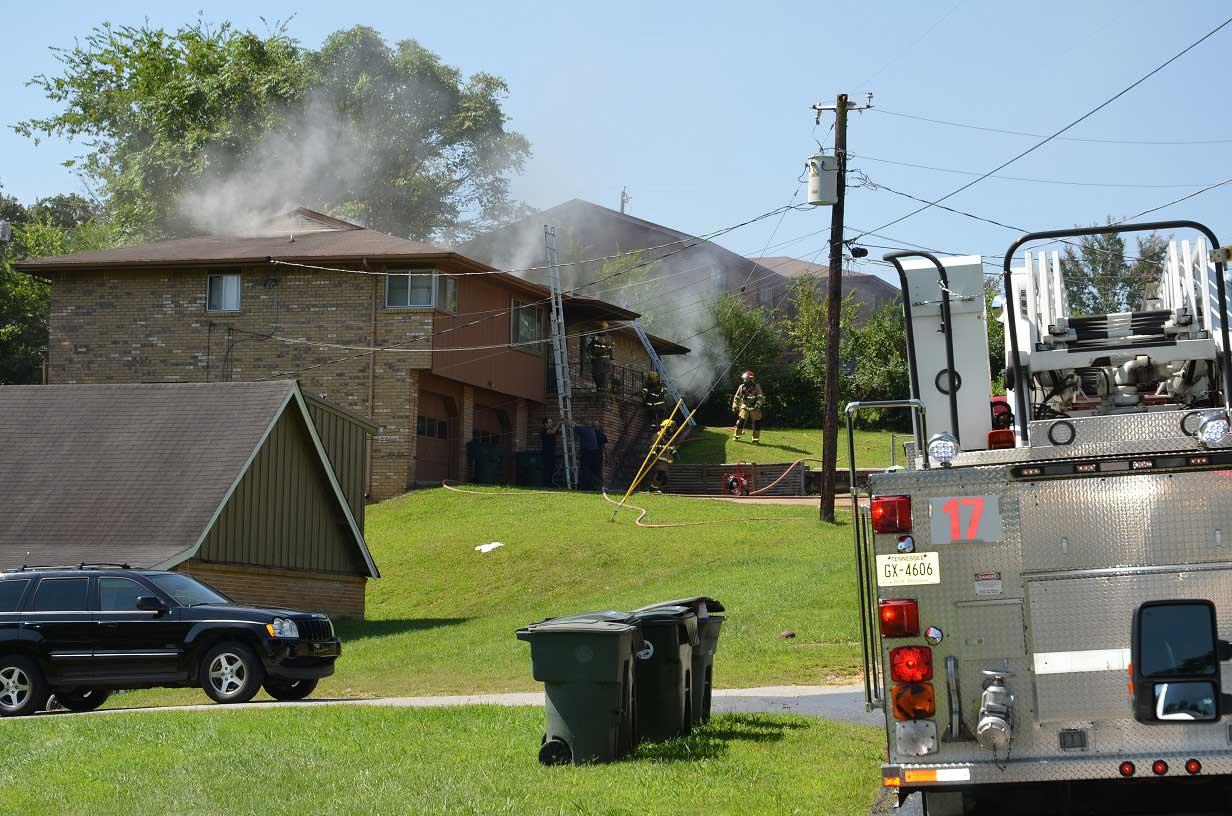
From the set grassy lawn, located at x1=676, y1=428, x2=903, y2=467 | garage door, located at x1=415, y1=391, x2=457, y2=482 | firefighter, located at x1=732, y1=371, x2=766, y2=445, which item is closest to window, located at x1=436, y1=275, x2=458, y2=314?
garage door, located at x1=415, y1=391, x2=457, y2=482

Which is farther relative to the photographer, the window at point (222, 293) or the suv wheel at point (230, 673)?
the window at point (222, 293)

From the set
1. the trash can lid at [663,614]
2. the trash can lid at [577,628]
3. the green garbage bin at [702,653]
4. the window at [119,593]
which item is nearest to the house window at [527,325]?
the window at [119,593]

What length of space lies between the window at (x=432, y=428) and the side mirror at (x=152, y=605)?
2360 centimetres

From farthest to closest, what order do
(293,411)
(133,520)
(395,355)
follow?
1. (395,355)
2. (293,411)
3. (133,520)

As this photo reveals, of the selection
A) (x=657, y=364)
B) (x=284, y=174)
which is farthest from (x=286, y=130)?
(x=657, y=364)

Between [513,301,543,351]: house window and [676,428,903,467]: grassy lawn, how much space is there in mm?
5905

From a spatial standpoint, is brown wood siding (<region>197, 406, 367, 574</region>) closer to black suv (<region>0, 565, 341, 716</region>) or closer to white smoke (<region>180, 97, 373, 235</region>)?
black suv (<region>0, 565, 341, 716</region>)

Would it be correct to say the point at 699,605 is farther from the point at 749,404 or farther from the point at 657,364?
the point at 657,364

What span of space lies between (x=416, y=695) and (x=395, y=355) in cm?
2297

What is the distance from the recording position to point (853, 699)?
14695 mm

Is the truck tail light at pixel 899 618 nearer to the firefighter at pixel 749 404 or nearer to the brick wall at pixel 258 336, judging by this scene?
the brick wall at pixel 258 336

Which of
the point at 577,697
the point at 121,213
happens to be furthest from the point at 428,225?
the point at 577,697

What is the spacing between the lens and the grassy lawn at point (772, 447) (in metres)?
43.6

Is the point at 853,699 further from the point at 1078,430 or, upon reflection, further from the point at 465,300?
the point at 465,300
